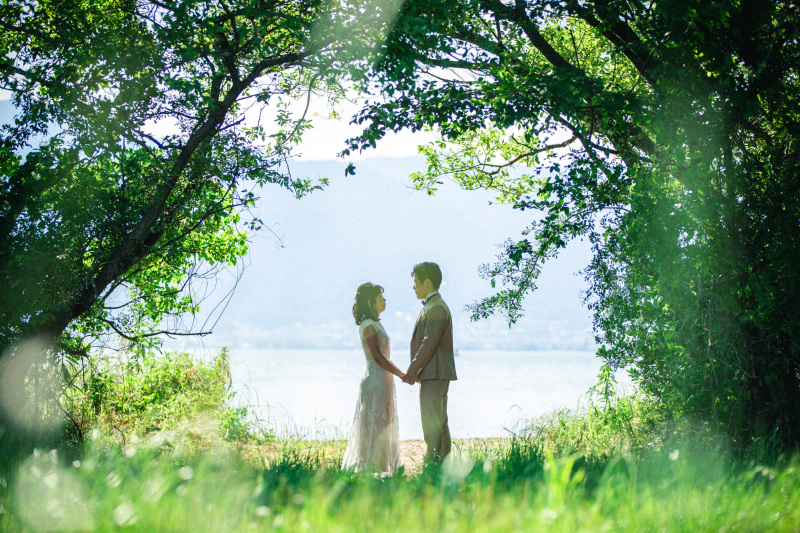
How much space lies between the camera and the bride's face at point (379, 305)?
7320 millimetres

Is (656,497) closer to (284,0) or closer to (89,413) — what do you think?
(284,0)

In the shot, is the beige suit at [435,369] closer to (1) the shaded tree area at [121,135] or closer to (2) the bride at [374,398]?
(2) the bride at [374,398]

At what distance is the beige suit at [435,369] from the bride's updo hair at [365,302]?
752mm

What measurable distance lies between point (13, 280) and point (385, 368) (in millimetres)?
4049

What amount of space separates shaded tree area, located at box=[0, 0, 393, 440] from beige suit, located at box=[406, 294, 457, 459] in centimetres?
272

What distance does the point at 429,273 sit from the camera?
689 cm

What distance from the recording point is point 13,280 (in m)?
6.53

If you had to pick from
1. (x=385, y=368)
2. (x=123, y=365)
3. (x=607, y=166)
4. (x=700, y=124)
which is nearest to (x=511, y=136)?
(x=607, y=166)

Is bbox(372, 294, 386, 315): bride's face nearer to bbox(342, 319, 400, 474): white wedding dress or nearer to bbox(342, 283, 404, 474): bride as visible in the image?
bbox(342, 283, 404, 474): bride

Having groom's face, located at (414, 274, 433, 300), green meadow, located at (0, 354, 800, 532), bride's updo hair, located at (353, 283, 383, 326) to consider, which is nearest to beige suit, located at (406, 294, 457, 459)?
groom's face, located at (414, 274, 433, 300)

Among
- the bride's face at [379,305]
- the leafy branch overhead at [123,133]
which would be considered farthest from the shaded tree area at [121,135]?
the bride's face at [379,305]

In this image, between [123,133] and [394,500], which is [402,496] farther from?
[123,133]

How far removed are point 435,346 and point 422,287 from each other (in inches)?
27.4

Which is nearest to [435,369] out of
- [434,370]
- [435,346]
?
[434,370]
